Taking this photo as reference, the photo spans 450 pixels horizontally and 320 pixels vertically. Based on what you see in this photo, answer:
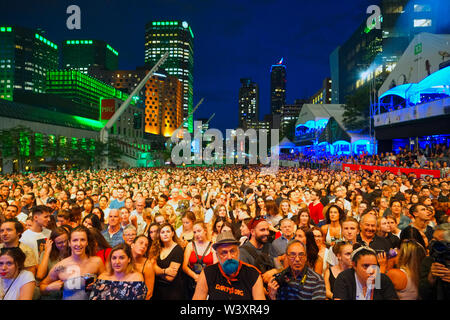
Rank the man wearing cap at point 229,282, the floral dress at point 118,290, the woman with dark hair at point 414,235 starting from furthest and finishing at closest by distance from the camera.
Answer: the woman with dark hair at point 414,235
the floral dress at point 118,290
the man wearing cap at point 229,282

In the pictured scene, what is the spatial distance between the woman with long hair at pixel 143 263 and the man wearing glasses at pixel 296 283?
1.46 metres

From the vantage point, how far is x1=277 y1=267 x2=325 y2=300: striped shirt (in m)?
3.22

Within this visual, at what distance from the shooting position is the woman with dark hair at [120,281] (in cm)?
337

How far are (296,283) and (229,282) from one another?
0.68 metres

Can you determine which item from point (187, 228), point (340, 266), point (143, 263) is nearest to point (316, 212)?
point (187, 228)

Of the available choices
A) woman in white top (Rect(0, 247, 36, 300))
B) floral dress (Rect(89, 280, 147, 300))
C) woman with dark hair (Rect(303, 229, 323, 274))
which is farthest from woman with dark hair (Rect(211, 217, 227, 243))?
woman in white top (Rect(0, 247, 36, 300))

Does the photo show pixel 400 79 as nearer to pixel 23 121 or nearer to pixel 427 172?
pixel 427 172

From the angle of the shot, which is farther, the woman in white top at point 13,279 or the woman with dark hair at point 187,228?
the woman with dark hair at point 187,228

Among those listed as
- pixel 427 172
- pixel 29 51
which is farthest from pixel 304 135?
pixel 29 51

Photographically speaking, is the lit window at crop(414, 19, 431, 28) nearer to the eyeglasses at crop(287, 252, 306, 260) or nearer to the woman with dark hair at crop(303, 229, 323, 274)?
the woman with dark hair at crop(303, 229, 323, 274)

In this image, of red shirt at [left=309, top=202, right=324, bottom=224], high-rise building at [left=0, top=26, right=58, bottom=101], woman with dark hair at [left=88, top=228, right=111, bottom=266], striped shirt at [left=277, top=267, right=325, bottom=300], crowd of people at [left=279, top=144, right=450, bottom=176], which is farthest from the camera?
high-rise building at [left=0, top=26, right=58, bottom=101]

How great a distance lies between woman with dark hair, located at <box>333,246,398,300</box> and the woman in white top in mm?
3143

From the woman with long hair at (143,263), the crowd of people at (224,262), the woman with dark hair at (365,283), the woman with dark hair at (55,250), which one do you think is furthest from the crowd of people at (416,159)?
the woman with dark hair at (55,250)

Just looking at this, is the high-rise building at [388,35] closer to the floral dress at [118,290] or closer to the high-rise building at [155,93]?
the floral dress at [118,290]
